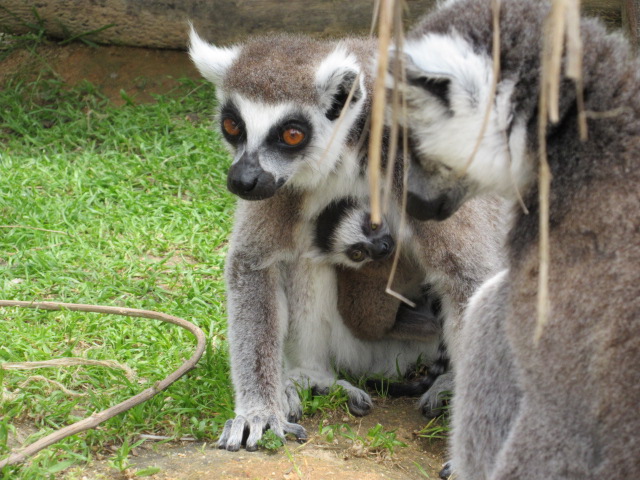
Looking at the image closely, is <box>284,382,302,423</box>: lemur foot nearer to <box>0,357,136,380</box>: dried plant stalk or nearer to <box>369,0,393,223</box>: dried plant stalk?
<box>0,357,136,380</box>: dried plant stalk

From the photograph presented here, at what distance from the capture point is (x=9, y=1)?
9328 millimetres

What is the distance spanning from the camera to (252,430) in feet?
16.1

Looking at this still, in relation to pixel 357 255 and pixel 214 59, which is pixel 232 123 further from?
pixel 357 255

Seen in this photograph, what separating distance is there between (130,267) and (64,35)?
13.3 feet

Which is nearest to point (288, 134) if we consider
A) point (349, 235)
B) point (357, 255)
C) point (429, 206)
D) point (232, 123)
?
point (232, 123)

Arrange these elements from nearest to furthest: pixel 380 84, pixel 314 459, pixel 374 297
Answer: pixel 380 84 → pixel 314 459 → pixel 374 297

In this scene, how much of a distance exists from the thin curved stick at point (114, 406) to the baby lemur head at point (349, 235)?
0.96 metres

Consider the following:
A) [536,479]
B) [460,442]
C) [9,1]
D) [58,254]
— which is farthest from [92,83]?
[536,479]

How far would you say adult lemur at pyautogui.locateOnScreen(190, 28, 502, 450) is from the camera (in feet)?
16.3

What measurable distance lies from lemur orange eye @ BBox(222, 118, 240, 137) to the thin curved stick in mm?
1223

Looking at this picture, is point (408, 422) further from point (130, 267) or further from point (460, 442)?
point (130, 267)

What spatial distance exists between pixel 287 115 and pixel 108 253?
253cm

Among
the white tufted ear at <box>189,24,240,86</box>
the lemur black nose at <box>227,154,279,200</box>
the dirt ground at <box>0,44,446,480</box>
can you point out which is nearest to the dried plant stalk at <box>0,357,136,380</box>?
the dirt ground at <box>0,44,446,480</box>

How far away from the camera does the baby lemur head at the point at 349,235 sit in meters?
5.33
